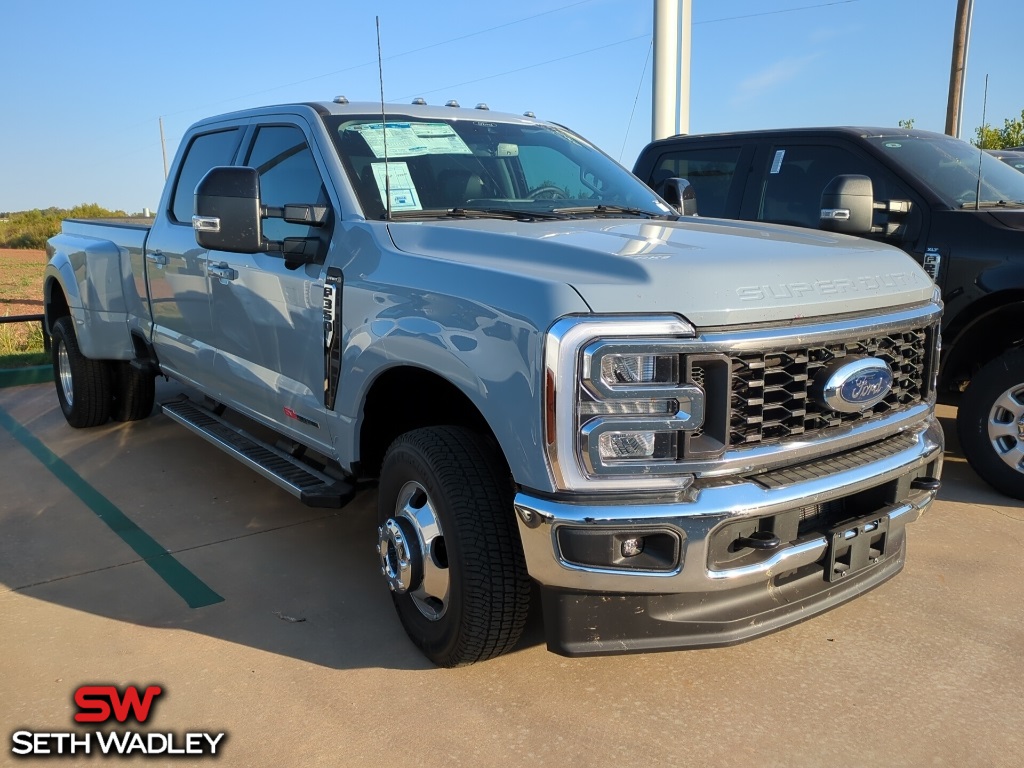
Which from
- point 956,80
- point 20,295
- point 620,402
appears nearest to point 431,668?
point 620,402

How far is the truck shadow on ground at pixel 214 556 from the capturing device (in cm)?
340

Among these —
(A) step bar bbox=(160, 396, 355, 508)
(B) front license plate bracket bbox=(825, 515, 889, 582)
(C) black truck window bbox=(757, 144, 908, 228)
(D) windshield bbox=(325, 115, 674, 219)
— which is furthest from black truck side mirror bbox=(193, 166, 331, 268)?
(C) black truck window bbox=(757, 144, 908, 228)

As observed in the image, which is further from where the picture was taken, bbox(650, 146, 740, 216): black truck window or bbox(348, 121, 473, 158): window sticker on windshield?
bbox(650, 146, 740, 216): black truck window

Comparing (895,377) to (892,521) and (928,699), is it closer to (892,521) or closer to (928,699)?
(892,521)

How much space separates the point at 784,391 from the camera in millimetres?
2639

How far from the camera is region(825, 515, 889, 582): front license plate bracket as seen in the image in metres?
2.71

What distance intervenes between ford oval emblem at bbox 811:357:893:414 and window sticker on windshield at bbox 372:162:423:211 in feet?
5.49

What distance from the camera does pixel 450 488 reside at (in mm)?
2793

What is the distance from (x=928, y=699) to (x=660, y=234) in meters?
1.77

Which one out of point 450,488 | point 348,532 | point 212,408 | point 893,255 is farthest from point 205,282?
point 893,255

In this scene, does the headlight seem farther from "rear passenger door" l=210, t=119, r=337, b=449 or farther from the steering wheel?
the steering wheel

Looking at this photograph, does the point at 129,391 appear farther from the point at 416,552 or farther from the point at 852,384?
the point at 852,384

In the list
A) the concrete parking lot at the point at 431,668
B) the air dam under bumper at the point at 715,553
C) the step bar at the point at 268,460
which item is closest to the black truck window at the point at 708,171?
the concrete parking lot at the point at 431,668

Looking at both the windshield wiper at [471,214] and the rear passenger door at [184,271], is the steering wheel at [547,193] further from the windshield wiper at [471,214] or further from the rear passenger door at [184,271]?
the rear passenger door at [184,271]
